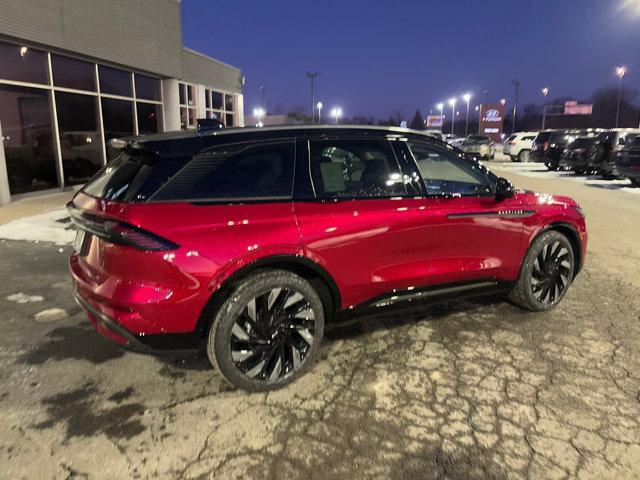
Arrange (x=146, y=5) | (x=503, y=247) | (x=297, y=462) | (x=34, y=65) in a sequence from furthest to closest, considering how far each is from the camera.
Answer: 1. (x=146, y=5)
2. (x=34, y=65)
3. (x=503, y=247)
4. (x=297, y=462)

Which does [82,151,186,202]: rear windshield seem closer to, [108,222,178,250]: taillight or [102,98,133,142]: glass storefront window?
[108,222,178,250]: taillight

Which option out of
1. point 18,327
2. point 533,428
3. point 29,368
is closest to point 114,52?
point 18,327

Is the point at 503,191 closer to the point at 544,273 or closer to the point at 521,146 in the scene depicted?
the point at 544,273

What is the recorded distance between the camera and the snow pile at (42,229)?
7871mm

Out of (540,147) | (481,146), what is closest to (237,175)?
(540,147)

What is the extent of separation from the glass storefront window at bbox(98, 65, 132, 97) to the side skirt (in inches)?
522

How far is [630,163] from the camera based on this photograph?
1495 cm

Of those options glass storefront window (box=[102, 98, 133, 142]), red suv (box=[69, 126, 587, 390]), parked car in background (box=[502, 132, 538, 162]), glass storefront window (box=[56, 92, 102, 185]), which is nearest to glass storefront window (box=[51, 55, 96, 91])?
glass storefront window (box=[56, 92, 102, 185])

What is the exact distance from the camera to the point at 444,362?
379 cm

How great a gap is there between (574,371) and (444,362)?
0.88 m

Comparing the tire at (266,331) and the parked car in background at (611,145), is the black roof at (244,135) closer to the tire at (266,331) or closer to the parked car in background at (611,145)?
the tire at (266,331)

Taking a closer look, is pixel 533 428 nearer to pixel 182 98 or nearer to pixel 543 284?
pixel 543 284

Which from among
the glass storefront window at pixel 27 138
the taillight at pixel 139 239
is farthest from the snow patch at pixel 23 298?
the glass storefront window at pixel 27 138

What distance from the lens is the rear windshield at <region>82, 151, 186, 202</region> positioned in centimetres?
304
